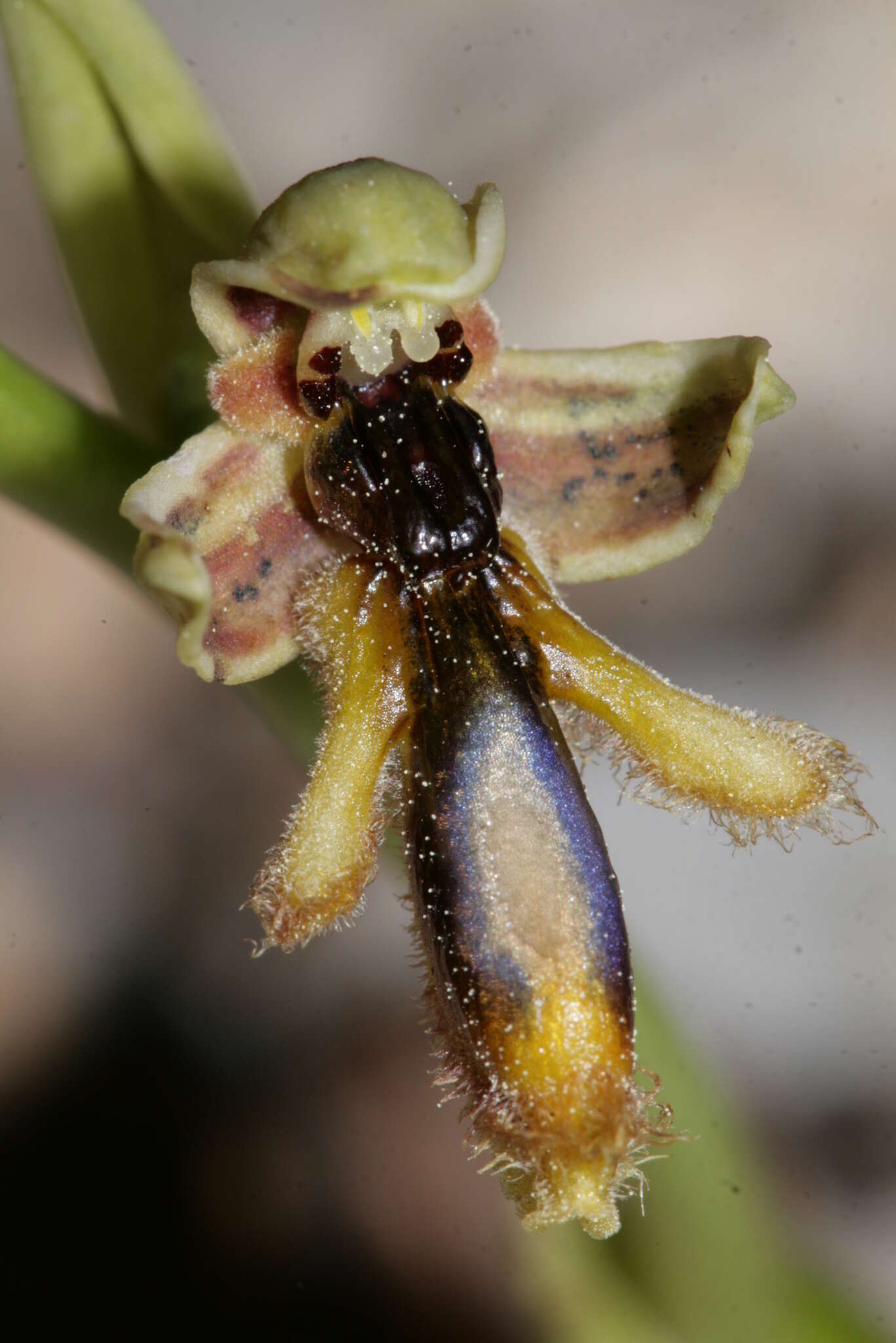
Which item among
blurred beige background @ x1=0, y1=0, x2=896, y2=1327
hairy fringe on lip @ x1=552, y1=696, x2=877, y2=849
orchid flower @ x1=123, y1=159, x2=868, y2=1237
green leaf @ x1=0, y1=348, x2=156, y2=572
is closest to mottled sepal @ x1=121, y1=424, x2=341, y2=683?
orchid flower @ x1=123, y1=159, x2=868, y2=1237

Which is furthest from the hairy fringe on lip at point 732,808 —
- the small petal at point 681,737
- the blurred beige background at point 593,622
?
the blurred beige background at point 593,622

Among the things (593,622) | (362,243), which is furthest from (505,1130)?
(593,622)

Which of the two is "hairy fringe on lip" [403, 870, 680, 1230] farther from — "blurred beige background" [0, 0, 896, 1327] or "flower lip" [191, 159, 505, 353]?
"blurred beige background" [0, 0, 896, 1327]

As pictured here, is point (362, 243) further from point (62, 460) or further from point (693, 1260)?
point (693, 1260)

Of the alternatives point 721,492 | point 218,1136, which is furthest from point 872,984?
point 721,492

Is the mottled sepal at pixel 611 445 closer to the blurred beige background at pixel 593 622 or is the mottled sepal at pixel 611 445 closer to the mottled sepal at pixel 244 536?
the mottled sepal at pixel 244 536

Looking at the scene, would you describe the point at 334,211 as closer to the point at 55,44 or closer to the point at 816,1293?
the point at 55,44
